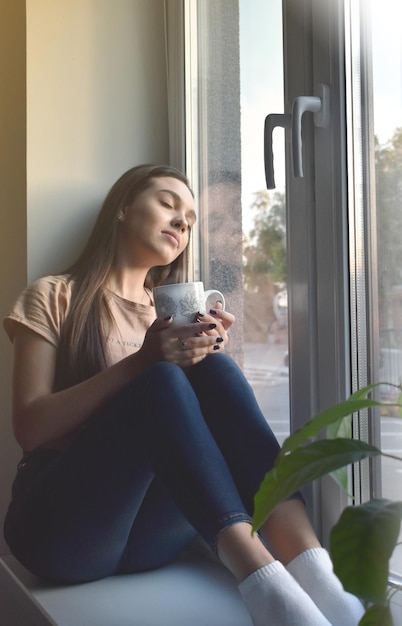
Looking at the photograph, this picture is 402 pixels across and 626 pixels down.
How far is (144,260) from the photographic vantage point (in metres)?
1.46

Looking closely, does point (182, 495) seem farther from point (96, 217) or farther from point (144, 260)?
point (96, 217)

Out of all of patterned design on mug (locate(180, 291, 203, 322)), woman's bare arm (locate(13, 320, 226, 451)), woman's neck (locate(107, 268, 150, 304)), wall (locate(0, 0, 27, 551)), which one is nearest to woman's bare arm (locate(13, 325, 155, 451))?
woman's bare arm (locate(13, 320, 226, 451))

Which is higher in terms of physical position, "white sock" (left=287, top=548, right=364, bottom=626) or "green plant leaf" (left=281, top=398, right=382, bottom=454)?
"green plant leaf" (left=281, top=398, right=382, bottom=454)

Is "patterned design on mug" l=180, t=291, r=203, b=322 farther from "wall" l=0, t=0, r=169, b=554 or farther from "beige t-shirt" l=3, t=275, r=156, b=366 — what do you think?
"wall" l=0, t=0, r=169, b=554

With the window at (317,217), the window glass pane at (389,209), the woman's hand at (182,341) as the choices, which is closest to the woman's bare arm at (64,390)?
the woman's hand at (182,341)

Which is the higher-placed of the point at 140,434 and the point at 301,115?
the point at 301,115

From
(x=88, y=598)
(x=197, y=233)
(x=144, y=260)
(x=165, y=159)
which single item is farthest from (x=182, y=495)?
(x=165, y=159)

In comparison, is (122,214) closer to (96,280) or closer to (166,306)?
(96,280)

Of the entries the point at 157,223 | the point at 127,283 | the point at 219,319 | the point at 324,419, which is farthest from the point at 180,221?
the point at 324,419

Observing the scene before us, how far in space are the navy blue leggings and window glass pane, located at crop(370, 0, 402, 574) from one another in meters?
0.17

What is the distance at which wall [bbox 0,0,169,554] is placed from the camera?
159 cm

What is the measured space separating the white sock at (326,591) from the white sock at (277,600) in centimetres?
3

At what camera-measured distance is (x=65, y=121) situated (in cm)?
161

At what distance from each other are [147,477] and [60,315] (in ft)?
1.24
